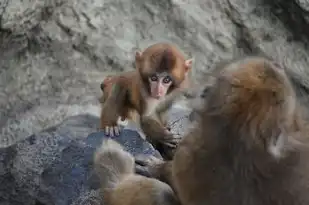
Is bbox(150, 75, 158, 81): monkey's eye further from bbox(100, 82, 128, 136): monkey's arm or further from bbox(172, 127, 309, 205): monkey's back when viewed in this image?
bbox(172, 127, 309, 205): monkey's back

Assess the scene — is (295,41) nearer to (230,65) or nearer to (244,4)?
(244,4)

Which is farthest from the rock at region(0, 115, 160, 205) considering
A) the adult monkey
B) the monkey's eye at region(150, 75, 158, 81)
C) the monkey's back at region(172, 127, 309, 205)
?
the monkey's back at region(172, 127, 309, 205)

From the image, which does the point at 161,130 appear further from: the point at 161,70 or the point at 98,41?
the point at 98,41

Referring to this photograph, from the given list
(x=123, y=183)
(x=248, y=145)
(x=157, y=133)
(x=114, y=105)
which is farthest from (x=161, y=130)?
(x=248, y=145)

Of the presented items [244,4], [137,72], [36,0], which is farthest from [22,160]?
[244,4]

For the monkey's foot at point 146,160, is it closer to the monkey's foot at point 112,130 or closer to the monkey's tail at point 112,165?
the monkey's tail at point 112,165

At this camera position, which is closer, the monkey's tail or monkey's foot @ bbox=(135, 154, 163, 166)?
the monkey's tail

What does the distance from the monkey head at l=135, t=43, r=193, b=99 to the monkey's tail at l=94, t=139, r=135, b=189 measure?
112 centimetres

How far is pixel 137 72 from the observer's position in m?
5.21

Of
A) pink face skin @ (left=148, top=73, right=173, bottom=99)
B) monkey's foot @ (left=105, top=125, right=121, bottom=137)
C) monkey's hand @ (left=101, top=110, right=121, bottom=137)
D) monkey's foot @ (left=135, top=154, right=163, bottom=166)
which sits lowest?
monkey's hand @ (left=101, top=110, right=121, bottom=137)

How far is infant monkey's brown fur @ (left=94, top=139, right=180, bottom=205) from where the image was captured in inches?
→ 138

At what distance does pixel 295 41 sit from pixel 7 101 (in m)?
2.54

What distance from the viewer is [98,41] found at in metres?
6.52

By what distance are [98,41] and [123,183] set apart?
115 inches
